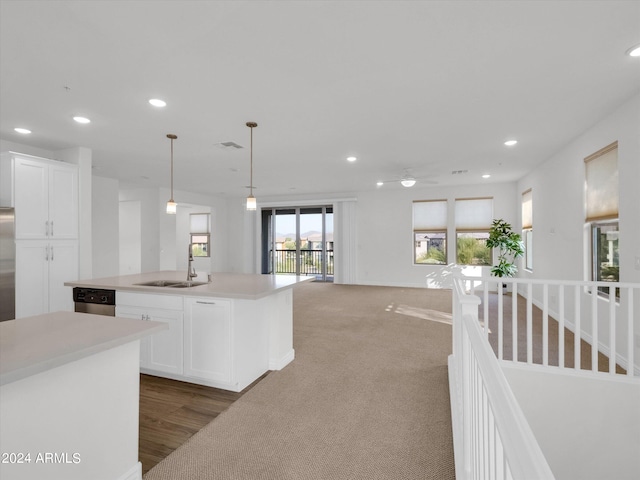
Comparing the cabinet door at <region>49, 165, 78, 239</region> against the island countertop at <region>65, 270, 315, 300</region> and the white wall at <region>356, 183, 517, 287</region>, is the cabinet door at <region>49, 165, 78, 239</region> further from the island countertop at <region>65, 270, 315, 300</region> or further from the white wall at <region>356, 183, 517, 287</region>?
the white wall at <region>356, 183, 517, 287</region>

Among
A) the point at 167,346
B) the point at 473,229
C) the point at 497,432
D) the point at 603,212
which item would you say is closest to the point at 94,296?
the point at 167,346

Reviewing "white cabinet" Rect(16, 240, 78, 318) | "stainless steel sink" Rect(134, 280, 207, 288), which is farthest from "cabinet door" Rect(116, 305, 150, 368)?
"white cabinet" Rect(16, 240, 78, 318)

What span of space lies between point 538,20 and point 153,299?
3.62m

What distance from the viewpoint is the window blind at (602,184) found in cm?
347

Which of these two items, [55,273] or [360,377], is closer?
[360,377]

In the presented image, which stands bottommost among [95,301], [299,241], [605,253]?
[95,301]

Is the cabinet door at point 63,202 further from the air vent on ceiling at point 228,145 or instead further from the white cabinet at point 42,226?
the air vent on ceiling at point 228,145

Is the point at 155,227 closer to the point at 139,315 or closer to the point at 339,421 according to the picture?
the point at 139,315

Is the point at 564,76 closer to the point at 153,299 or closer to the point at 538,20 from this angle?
the point at 538,20

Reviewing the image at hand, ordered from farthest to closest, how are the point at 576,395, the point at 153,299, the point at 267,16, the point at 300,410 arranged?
the point at 153,299, the point at 576,395, the point at 300,410, the point at 267,16

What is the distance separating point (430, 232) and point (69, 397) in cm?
821

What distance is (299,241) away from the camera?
32.7 ft

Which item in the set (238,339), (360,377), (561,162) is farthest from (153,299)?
(561,162)

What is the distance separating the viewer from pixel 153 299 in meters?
3.04
